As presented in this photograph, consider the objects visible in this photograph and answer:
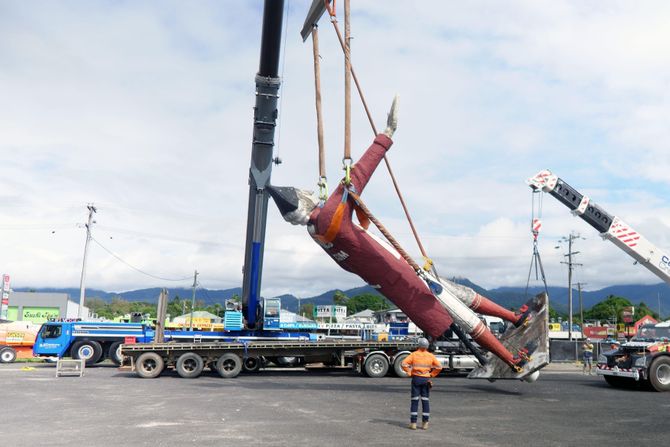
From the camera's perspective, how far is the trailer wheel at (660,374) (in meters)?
18.6

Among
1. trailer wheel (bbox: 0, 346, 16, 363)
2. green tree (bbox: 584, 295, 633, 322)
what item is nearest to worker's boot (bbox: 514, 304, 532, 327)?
trailer wheel (bbox: 0, 346, 16, 363)

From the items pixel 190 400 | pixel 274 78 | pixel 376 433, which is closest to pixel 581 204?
pixel 274 78

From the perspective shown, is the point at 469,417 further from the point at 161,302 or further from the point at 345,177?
the point at 161,302

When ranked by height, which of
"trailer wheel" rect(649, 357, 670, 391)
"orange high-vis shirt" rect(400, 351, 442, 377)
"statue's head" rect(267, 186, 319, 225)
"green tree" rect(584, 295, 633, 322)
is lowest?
"trailer wheel" rect(649, 357, 670, 391)

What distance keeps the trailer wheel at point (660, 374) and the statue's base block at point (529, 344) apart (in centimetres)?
433

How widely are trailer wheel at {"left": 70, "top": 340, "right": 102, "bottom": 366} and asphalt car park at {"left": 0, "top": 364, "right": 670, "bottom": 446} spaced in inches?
236

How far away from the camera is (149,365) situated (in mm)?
21734

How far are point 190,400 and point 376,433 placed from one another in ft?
20.5

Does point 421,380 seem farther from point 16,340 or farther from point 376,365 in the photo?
point 16,340

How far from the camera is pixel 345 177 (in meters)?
15.4

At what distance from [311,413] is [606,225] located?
12704 mm

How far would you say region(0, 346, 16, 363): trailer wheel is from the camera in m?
28.7

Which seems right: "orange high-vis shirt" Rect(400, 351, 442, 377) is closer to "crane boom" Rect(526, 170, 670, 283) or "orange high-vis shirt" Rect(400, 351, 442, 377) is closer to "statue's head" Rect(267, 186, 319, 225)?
"statue's head" Rect(267, 186, 319, 225)

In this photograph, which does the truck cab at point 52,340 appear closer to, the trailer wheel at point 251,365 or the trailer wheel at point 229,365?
the trailer wheel at point 251,365
